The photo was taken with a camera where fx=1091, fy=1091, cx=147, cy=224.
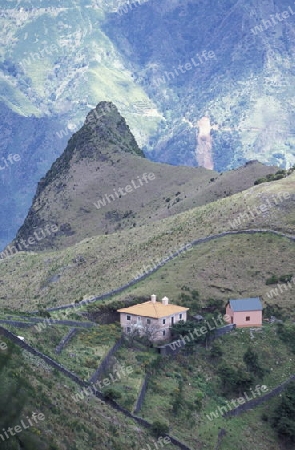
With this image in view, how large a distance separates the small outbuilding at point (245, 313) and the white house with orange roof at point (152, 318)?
4.69 metres

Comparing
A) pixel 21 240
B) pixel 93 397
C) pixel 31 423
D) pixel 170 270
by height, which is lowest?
pixel 21 240

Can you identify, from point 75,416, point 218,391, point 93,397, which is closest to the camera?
point 75,416

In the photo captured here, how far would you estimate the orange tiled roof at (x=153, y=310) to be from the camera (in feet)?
291

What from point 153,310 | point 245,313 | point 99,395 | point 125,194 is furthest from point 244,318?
point 125,194

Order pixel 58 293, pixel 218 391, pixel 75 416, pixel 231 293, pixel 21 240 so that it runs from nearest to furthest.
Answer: pixel 75 416
pixel 218 391
pixel 231 293
pixel 58 293
pixel 21 240

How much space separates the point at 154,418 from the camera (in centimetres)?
7481

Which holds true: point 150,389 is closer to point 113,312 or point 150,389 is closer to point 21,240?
point 113,312

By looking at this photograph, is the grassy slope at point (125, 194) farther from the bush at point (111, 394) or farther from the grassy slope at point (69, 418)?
the grassy slope at point (69, 418)

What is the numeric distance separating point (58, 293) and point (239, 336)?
3671 cm

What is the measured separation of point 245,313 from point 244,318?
49 centimetres

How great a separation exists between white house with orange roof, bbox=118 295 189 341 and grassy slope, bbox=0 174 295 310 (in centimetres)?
987

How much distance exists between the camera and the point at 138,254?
12181cm

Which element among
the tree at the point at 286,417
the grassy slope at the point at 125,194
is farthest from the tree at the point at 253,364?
the grassy slope at the point at 125,194

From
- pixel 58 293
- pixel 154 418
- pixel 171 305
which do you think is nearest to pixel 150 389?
pixel 154 418
